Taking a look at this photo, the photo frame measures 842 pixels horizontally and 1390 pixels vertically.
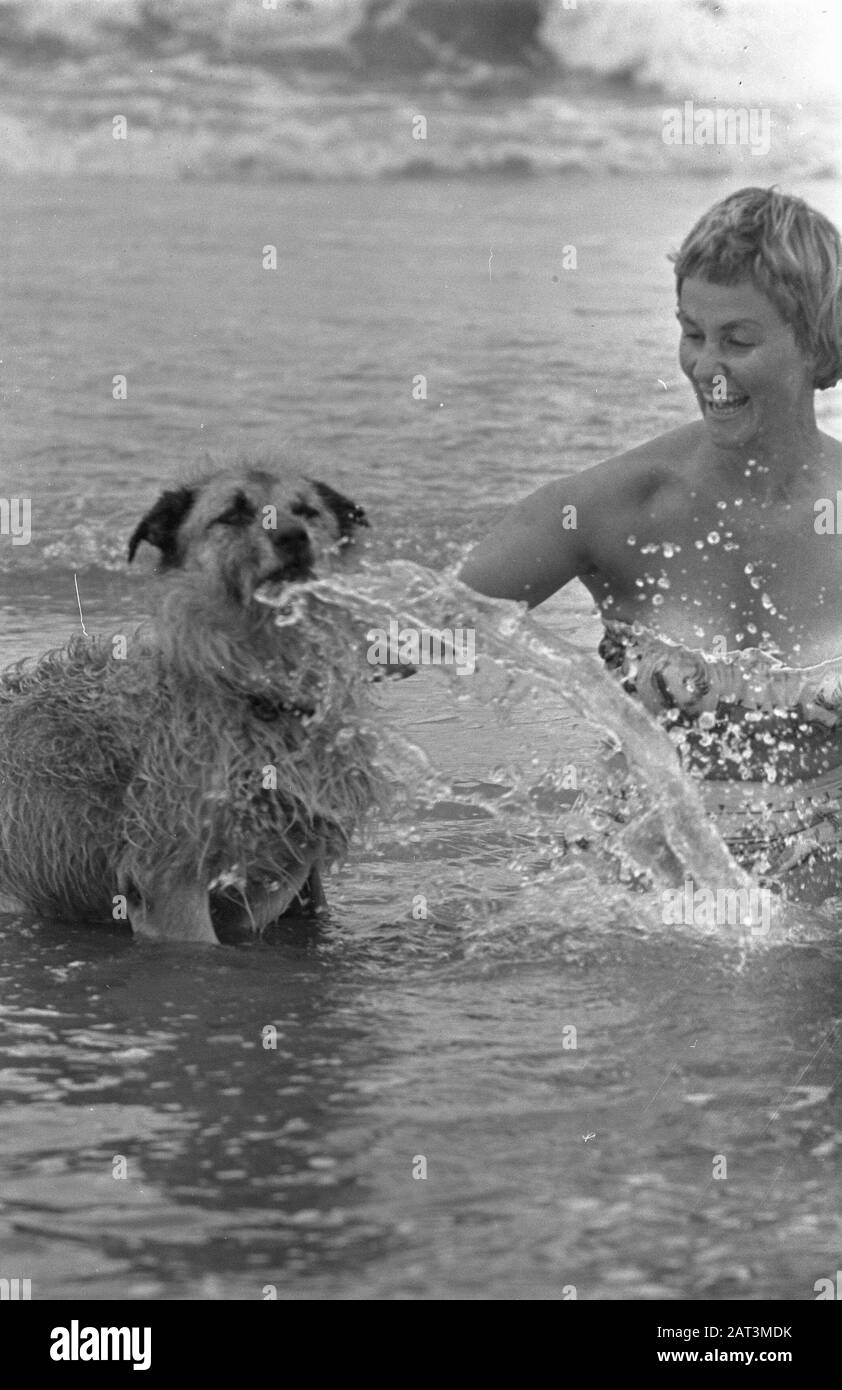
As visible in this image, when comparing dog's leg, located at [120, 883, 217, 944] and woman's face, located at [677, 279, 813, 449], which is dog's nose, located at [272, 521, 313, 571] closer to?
dog's leg, located at [120, 883, 217, 944]

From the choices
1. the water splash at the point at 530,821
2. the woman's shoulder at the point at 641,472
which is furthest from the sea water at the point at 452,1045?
the woman's shoulder at the point at 641,472

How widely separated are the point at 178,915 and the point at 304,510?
1.04 m

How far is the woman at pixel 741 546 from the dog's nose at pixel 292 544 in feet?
2.11

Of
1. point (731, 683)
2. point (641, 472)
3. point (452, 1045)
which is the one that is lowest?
point (452, 1045)

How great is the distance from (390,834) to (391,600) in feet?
3.86

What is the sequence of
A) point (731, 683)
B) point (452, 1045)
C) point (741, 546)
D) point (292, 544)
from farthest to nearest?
point (741, 546)
point (731, 683)
point (292, 544)
point (452, 1045)

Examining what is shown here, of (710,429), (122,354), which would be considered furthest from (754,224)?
(122,354)

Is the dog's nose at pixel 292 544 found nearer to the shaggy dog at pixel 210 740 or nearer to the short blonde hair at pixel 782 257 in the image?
the shaggy dog at pixel 210 740

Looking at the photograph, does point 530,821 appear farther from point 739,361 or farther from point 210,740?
point 739,361

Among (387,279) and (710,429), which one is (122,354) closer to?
(387,279)

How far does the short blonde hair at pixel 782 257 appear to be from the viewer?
470cm

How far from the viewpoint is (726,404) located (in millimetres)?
4820

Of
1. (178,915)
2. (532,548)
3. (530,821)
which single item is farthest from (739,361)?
(178,915)

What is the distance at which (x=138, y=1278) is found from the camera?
317cm
